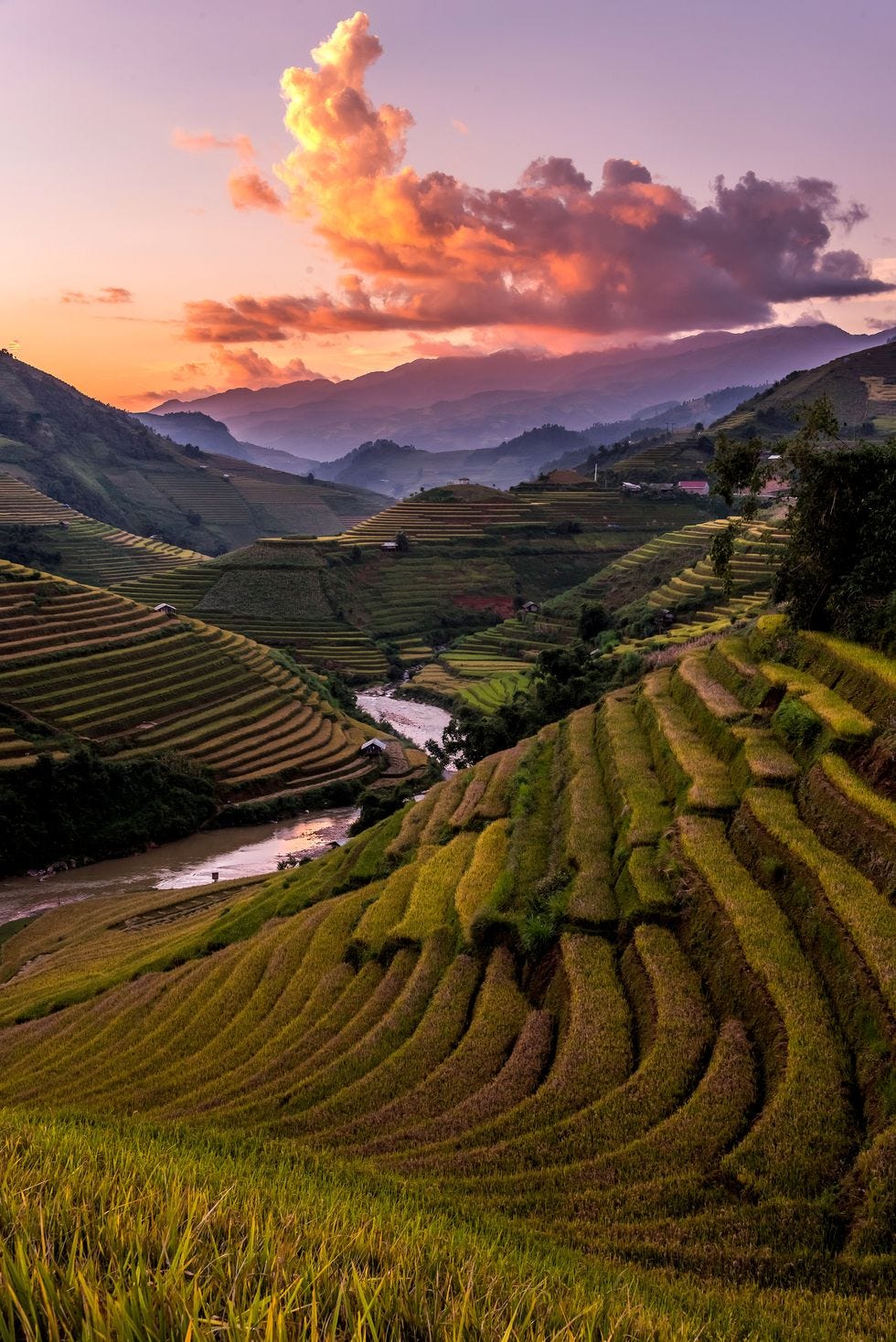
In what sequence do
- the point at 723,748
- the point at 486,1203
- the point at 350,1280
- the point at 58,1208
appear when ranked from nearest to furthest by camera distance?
the point at 350,1280, the point at 58,1208, the point at 486,1203, the point at 723,748

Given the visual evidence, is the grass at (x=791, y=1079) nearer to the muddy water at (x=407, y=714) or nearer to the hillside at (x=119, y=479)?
the muddy water at (x=407, y=714)

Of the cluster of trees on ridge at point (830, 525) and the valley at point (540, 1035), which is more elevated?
the cluster of trees on ridge at point (830, 525)

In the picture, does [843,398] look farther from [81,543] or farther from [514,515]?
[81,543]

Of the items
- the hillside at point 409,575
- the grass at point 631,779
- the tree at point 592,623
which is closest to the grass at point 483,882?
the grass at point 631,779

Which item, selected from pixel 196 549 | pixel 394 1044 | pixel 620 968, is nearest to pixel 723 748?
pixel 620 968

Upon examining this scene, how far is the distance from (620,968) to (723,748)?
6370mm

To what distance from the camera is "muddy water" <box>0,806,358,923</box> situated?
117 ft

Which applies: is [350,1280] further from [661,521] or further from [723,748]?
[661,521]

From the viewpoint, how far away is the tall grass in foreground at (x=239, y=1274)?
97.4 inches

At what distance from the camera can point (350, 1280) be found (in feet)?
9.57

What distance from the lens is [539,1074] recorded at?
9.87m

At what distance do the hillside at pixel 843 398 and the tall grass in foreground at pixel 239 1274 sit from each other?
11876cm

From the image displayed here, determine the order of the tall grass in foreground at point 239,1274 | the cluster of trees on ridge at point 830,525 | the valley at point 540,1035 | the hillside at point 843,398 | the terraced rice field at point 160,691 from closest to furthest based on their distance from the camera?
the tall grass in foreground at point 239,1274, the valley at point 540,1035, the cluster of trees on ridge at point 830,525, the terraced rice field at point 160,691, the hillside at point 843,398

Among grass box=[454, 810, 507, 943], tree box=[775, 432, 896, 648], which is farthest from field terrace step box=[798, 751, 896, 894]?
tree box=[775, 432, 896, 648]
